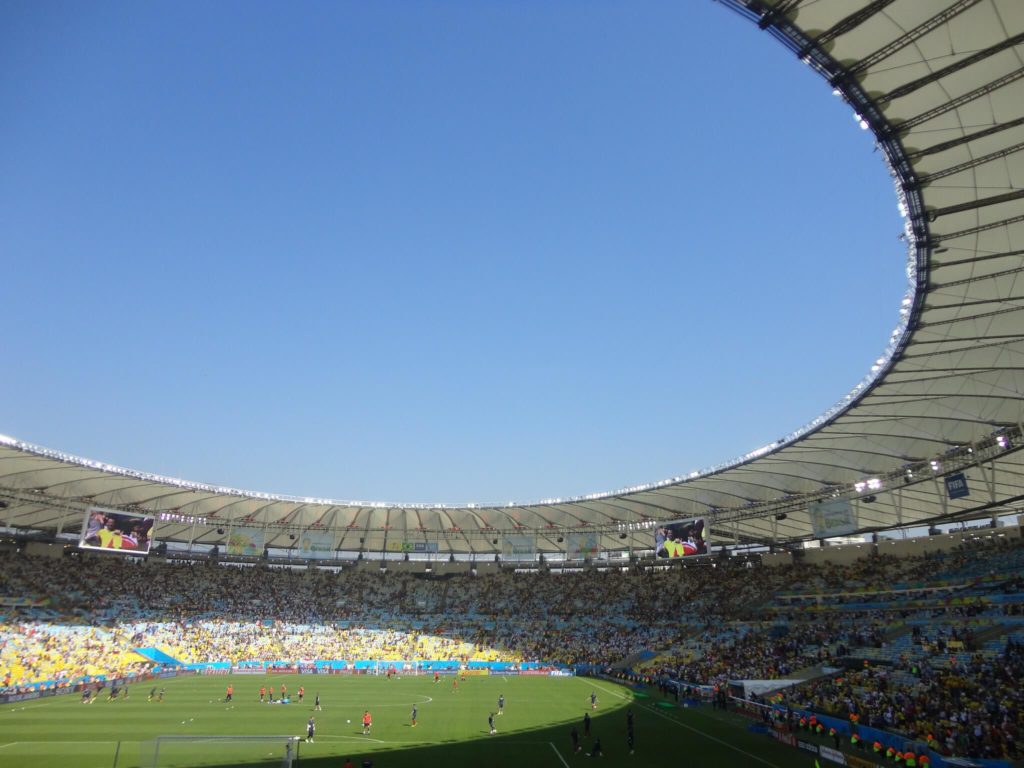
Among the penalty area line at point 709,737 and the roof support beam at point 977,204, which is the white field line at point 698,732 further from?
the roof support beam at point 977,204

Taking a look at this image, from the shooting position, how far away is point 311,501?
209ft

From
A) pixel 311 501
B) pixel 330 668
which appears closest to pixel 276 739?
pixel 330 668

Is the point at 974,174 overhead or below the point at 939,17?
below

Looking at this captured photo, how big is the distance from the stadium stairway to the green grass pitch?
26.8 feet

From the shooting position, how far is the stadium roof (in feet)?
57.1

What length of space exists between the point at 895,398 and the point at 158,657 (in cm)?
5988

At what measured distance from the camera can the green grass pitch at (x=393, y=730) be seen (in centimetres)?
2370

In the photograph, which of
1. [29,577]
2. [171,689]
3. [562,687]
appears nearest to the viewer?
[171,689]

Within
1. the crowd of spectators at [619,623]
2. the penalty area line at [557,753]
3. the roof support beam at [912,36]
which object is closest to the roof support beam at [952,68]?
the roof support beam at [912,36]

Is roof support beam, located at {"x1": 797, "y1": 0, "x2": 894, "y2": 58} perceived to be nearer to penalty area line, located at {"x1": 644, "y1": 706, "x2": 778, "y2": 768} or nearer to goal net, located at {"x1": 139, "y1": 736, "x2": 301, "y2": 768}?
penalty area line, located at {"x1": 644, "y1": 706, "x2": 778, "y2": 768}

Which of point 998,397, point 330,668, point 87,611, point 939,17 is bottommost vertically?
point 330,668

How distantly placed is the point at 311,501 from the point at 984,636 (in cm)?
5548

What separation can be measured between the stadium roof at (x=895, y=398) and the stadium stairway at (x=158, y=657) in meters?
13.7

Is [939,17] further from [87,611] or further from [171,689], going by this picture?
[87,611]
